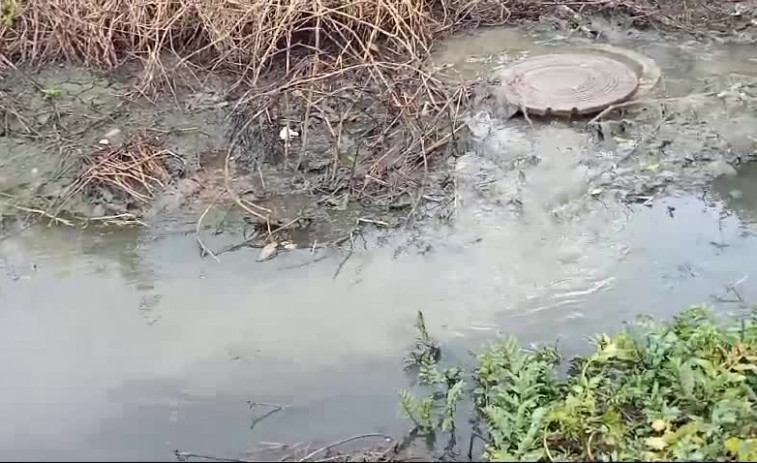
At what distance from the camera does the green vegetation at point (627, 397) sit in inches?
112

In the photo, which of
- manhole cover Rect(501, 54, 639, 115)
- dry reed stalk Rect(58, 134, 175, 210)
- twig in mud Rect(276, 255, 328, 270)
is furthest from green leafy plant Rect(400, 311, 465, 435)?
manhole cover Rect(501, 54, 639, 115)

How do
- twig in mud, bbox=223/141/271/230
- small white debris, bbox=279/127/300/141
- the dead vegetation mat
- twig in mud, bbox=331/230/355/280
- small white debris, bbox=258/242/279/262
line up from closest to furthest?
twig in mud, bbox=331/230/355/280 → small white debris, bbox=258/242/279/262 → twig in mud, bbox=223/141/271/230 → the dead vegetation mat → small white debris, bbox=279/127/300/141

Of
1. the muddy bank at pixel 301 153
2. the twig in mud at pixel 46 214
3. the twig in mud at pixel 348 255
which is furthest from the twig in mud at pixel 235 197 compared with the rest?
the twig in mud at pixel 46 214

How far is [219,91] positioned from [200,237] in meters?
1.57

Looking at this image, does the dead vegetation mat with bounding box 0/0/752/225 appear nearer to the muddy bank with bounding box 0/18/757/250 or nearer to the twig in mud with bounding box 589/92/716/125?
the muddy bank with bounding box 0/18/757/250

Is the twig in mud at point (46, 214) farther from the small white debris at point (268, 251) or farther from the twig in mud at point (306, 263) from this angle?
the twig in mud at point (306, 263)

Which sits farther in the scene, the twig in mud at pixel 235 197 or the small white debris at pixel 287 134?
the small white debris at pixel 287 134

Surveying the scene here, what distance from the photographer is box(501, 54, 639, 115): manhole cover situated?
5008mm

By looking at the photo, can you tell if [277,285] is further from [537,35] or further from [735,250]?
[537,35]

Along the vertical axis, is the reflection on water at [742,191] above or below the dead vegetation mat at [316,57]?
below

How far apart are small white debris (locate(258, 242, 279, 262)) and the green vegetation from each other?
115 cm

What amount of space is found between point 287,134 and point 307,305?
1.42 meters

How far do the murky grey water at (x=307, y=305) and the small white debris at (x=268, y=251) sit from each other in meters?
0.06

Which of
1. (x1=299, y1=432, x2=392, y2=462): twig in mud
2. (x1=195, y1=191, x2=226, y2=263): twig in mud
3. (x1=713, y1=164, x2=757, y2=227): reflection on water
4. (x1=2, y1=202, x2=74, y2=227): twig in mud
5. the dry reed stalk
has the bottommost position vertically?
(x1=299, y1=432, x2=392, y2=462): twig in mud
